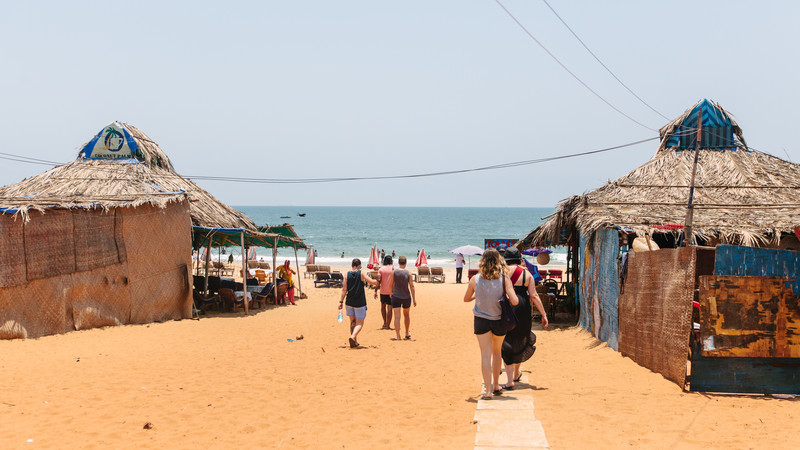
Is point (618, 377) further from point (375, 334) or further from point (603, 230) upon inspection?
point (375, 334)

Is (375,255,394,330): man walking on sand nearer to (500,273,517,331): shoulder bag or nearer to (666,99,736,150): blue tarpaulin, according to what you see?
(500,273,517,331): shoulder bag

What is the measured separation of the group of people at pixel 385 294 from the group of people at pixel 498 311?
337 centimetres

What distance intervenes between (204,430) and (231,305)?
993 centimetres

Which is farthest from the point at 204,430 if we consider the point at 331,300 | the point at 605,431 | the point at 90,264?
the point at 331,300

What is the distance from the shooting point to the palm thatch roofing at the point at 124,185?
12797 millimetres

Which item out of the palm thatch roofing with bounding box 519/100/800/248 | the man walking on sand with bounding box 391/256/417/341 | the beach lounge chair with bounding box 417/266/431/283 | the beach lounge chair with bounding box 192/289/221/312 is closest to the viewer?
the palm thatch roofing with bounding box 519/100/800/248

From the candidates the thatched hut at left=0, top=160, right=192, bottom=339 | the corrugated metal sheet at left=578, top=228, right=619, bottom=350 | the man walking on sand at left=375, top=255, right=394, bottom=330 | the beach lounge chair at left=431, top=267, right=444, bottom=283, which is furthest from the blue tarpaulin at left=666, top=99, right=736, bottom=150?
the beach lounge chair at left=431, top=267, right=444, bottom=283

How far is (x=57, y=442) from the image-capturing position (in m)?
5.45

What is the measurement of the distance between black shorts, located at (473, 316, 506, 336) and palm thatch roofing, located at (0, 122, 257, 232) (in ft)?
29.0

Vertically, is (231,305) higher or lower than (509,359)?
lower

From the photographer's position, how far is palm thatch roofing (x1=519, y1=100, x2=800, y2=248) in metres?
10.7

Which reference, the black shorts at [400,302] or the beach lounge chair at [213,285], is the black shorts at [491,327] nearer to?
the black shorts at [400,302]

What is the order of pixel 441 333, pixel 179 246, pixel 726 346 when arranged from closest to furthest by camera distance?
pixel 726 346 < pixel 441 333 < pixel 179 246

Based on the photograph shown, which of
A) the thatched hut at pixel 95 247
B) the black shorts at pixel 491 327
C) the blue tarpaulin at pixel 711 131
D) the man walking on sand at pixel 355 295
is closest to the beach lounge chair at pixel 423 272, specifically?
the thatched hut at pixel 95 247
